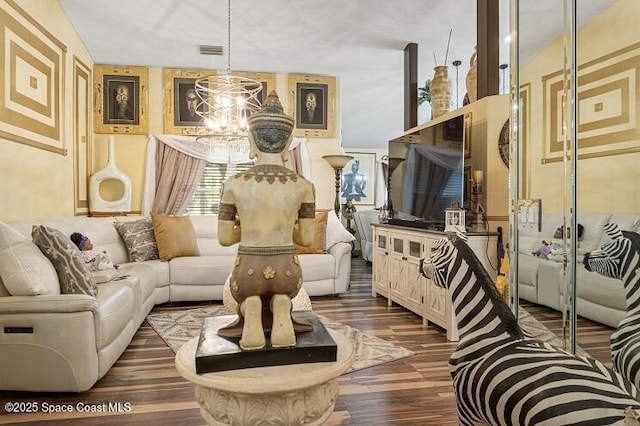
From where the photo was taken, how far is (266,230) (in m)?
1.07

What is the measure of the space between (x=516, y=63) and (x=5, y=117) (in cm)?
341

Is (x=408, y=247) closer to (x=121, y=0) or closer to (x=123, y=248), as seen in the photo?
(x=123, y=248)

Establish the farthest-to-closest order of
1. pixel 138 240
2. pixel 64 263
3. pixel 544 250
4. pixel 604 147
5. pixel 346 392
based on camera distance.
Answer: pixel 138 240 → pixel 64 263 → pixel 346 392 → pixel 544 250 → pixel 604 147

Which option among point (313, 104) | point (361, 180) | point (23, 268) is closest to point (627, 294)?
point (23, 268)

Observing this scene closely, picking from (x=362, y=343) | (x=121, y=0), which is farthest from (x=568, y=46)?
(x=121, y=0)

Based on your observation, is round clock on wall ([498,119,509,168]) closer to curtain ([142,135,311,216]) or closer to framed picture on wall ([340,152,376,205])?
curtain ([142,135,311,216])

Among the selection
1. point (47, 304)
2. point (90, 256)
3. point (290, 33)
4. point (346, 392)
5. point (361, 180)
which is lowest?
point (346, 392)

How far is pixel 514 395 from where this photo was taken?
101 centimetres

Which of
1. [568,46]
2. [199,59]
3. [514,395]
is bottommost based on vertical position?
[514,395]

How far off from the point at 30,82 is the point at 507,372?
401 cm

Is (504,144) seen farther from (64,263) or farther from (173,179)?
(173,179)

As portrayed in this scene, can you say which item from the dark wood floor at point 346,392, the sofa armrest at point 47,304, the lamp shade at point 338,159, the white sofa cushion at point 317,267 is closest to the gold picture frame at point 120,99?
the lamp shade at point 338,159

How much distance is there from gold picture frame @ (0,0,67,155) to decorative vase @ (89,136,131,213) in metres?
0.85

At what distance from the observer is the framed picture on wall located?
356 inches
